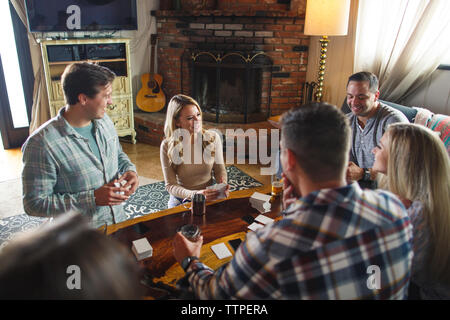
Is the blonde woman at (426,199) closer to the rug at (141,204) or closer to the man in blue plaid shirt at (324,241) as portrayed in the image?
the man in blue plaid shirt at (324,241)

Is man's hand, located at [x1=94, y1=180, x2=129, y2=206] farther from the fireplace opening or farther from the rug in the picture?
the fireplace opening

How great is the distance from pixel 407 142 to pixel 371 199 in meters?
0.51

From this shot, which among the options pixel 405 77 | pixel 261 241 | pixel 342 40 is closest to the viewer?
pixel 261 241

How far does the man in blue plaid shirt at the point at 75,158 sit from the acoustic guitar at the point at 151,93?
9.74 feet

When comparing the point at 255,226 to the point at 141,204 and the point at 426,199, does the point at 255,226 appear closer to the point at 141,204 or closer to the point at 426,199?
the point at 426,199

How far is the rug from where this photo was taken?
2.40 m

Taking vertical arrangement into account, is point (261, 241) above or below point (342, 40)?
below

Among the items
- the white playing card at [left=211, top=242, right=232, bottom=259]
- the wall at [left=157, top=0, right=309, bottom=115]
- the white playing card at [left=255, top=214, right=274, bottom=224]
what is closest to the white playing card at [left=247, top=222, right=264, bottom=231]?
the white playing card at [left=255, top=214, right=274, bottom=224]

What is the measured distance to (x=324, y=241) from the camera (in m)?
0.74

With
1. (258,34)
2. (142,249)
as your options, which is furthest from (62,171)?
(258,34)

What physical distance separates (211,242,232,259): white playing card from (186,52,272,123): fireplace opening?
2.89 metres

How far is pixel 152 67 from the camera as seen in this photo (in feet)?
14.9

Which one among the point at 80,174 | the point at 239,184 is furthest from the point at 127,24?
the point at 80,174

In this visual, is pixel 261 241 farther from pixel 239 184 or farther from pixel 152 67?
pixel 152 67
